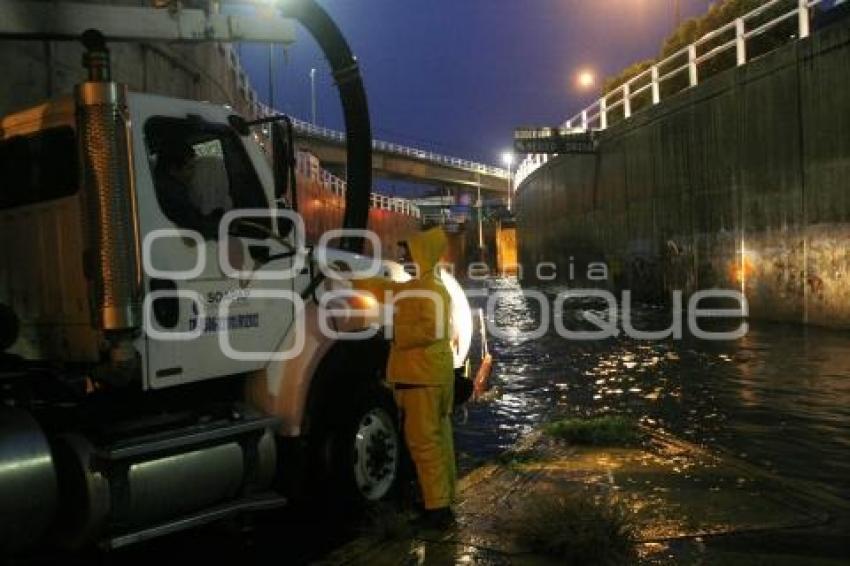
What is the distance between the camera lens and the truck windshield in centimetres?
501

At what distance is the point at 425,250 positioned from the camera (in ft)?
18.6

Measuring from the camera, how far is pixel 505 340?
18500mm

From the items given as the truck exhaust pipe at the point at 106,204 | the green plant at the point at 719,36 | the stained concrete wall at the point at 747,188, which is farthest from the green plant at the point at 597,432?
the green plant at the point at 719,36

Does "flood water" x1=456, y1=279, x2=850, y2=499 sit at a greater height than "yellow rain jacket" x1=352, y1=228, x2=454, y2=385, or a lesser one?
lesser

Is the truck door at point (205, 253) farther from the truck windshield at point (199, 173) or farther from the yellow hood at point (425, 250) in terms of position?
the yellow hood at point (425, 250)

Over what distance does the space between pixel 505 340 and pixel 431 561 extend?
13.7 metres

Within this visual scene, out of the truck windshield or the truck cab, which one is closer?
the truck cab

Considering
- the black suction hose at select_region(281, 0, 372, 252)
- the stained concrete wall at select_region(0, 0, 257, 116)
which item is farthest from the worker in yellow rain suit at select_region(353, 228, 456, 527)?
the stained concrete wall at select_region(0, 0, 257, 116)

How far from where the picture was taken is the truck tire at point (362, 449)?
18.6 ft

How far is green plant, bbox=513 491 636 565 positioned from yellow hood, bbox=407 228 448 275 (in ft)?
5.40

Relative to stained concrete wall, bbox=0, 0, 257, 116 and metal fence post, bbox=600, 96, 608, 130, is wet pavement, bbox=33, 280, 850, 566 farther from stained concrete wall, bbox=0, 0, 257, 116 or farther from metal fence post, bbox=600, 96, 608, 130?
metal fence post, bbox=600, 96, 608, 130

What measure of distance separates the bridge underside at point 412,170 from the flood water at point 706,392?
2217 inches

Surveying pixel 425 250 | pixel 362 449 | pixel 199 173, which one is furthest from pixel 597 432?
pixel 199 173

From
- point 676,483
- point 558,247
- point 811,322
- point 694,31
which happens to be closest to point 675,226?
point 811,322
